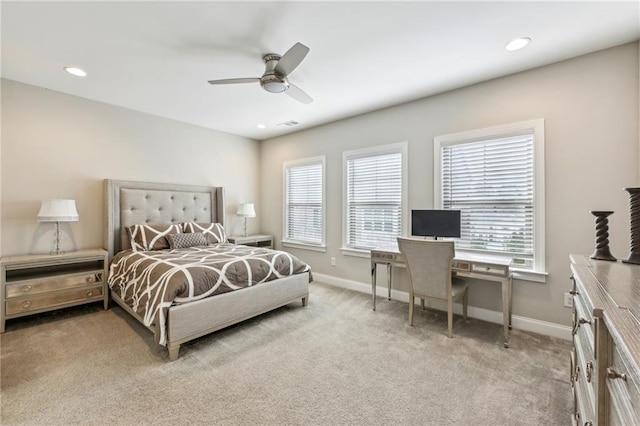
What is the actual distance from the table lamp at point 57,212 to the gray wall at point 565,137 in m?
4.10

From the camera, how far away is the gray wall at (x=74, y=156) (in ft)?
10.1

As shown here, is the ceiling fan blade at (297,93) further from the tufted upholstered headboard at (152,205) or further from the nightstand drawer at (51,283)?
the nightstand drawer at (51,283)

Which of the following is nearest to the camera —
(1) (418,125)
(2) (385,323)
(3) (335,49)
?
(3) (335,49)

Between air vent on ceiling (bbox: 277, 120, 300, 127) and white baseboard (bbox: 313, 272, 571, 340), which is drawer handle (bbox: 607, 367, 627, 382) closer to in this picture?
white baseboard (bbox: 313, 272, 571, 340)

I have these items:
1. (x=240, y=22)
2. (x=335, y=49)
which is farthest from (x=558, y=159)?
(x=240, y=22)

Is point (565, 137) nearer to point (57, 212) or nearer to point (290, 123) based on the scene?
point (290, 123)

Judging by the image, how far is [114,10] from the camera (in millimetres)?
1953

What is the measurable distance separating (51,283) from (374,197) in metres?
A: 3.94

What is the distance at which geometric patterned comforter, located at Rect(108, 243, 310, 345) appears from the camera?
2318mm

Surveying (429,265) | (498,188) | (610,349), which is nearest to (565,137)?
(498,188)

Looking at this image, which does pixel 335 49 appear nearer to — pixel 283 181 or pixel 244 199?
pixel 283 181

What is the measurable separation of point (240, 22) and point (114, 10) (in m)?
0.87

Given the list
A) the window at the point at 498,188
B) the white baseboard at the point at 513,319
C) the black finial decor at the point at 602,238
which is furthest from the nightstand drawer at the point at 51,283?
the black finial decor at the point at 602,238

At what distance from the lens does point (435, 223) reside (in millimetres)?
3162
